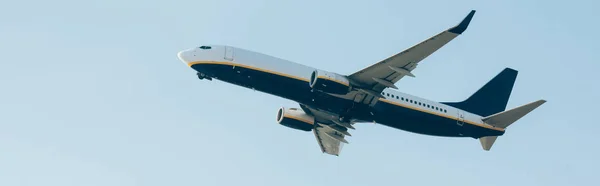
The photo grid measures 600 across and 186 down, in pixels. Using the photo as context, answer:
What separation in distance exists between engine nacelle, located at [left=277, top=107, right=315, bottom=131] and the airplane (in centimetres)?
8

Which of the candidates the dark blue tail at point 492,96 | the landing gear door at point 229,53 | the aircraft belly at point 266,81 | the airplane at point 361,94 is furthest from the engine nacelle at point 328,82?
the dark blue tail at point 492,96

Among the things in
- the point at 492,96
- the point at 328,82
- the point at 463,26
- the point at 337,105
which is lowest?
the point at 337,105

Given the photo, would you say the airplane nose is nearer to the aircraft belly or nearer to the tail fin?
the aircraft belly

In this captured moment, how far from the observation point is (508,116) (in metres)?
72.4

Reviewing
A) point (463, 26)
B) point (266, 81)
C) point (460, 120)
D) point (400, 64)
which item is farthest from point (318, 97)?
point (463, 26)

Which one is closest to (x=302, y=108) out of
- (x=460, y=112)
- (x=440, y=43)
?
(x=460, y=112)

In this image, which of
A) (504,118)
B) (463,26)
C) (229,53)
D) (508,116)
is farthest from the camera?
(504,118)

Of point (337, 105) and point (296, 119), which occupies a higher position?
point (337, 105)

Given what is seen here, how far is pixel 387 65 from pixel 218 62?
41.2 feet

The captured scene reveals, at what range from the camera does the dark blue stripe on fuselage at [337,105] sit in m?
68.4

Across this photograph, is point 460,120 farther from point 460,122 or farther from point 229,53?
point 229,53

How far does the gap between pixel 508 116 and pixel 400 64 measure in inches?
486

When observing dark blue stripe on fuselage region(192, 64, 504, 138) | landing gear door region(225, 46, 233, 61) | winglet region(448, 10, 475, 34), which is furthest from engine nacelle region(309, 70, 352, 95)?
winglet region(448, 10, 475, 34)

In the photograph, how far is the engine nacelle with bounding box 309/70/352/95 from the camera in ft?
219
